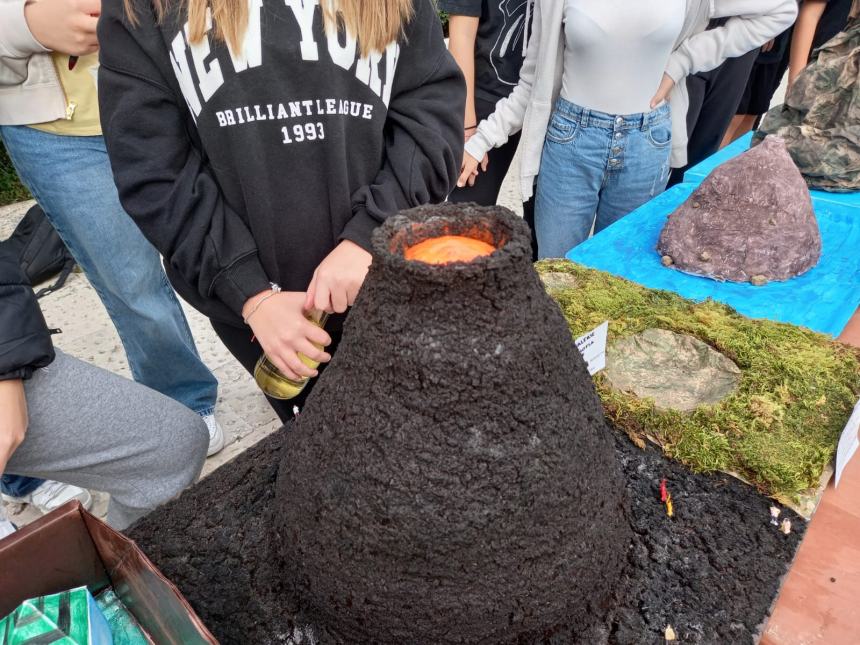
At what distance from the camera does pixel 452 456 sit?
2.93 ft

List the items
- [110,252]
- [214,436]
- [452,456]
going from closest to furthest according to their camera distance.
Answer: [452,456] < [110,252] < [214,436]

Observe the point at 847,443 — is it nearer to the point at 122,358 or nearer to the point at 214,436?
the point at 214,436

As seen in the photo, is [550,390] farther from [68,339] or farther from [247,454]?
[68,339]

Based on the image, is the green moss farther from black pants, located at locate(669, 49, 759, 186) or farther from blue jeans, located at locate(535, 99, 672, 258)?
black pants, located at locate(669, 49, 759, 186)

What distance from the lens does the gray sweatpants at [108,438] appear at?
1.44 meters

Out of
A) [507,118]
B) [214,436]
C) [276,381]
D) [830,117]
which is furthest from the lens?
[830,117]

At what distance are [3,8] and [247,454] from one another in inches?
Answer: 51.4

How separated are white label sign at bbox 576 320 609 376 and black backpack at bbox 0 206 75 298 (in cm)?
338

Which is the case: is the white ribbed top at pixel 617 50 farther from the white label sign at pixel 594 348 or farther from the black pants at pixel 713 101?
the white label sign at pixel 594 348

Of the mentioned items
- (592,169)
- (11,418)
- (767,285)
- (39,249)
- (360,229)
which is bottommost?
(39,249)

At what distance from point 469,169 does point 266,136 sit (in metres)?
1.59

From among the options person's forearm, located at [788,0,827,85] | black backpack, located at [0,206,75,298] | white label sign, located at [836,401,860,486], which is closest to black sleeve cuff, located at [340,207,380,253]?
white label sign, located at [836,401,860,486]

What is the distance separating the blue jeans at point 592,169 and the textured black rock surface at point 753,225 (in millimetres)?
300

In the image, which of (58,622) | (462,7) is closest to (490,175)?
(462,7)
